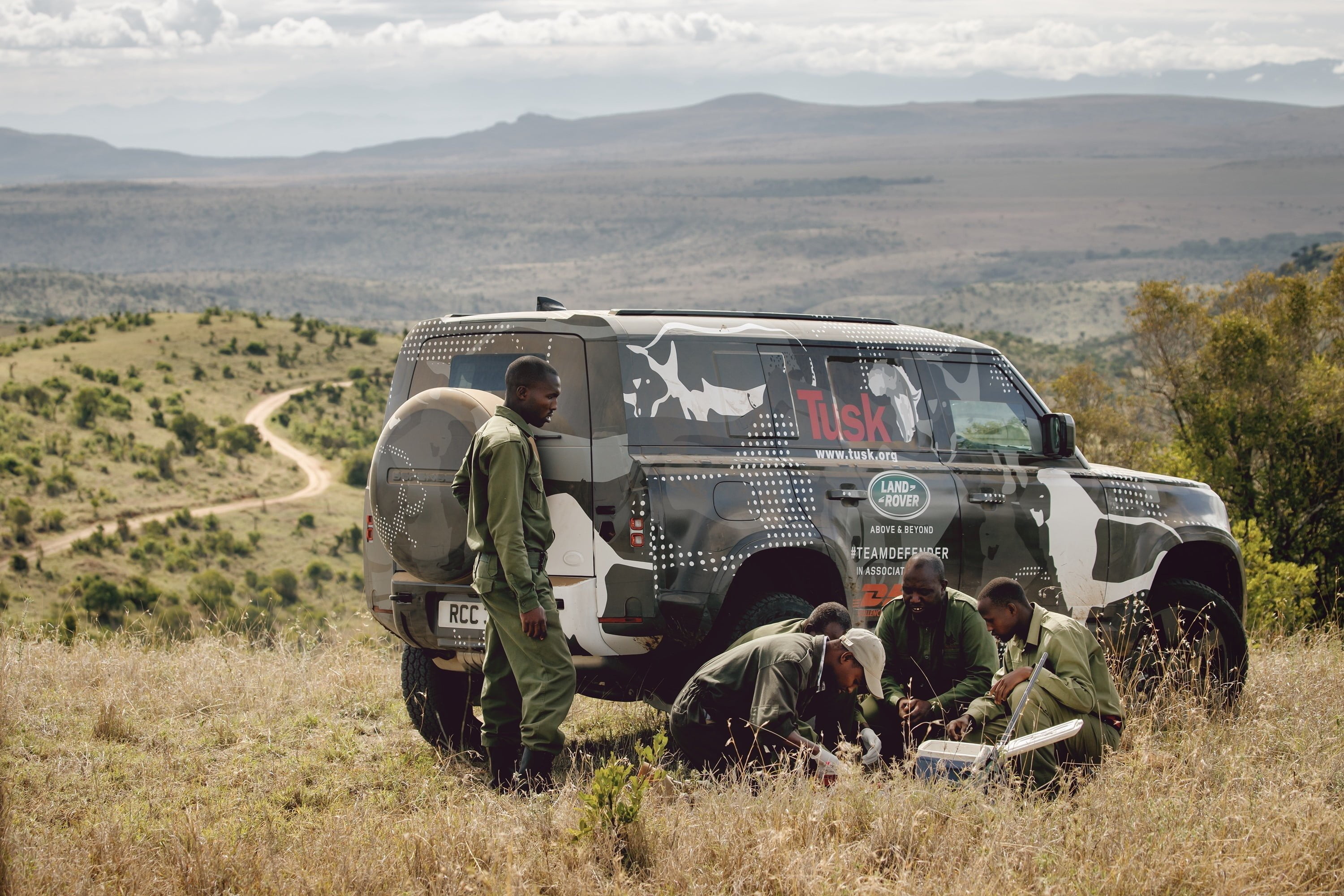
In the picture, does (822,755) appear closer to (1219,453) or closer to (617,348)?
(617,348)

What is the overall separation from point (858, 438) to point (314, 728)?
3614 mm

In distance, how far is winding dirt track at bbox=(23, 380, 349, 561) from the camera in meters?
43.5

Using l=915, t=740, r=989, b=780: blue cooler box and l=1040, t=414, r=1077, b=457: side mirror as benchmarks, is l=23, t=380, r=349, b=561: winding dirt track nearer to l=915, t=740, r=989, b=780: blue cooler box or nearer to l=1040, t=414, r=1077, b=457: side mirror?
l=1040, t=414, r=1077, b=457: side mirror

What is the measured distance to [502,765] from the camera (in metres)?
6.15

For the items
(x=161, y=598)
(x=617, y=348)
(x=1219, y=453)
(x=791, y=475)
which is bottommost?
(x=161, y=598)

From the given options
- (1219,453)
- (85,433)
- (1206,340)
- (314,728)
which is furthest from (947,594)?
(85,433)

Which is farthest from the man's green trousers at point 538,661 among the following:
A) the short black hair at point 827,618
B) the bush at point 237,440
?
the bush at point 237,440

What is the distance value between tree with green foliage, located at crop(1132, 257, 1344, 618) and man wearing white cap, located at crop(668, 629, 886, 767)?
44.9 ft

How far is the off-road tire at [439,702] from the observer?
6.66 m

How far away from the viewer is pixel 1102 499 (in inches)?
291

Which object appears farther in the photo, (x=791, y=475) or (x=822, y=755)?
(x=791, y=475)

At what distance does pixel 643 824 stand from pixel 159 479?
5087cm

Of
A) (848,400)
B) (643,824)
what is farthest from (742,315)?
(643,824)

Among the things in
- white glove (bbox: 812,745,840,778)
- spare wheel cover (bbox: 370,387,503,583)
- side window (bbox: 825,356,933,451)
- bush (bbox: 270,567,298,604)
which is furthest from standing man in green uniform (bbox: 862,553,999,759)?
bush (bbox: 270,567,298,604)
